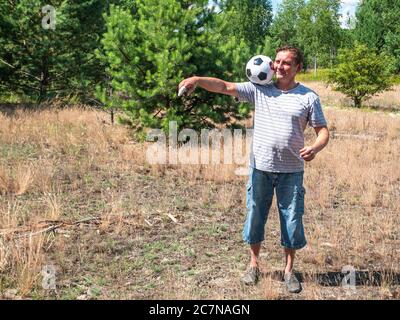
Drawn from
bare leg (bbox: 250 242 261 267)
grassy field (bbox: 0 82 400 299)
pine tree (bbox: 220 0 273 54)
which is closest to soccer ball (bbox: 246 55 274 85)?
bare leg (bbox: 250 242 261 267)

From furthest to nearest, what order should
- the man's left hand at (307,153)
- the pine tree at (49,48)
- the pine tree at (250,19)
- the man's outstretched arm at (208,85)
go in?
the pine tree at (250,19) < the pine tree at (49,48) < the man's outstretched arm at (208,85) < the man's left hand at (307,153)

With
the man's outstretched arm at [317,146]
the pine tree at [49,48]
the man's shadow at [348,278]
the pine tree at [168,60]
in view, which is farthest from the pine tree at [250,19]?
the man's outstretched arm at [317,146]

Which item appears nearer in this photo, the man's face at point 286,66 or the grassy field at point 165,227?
the man's face at point 286,66

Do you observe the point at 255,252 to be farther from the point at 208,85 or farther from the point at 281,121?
the point at 208,85

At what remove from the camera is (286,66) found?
317 centimetres

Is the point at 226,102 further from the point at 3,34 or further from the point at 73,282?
the point at 3,34

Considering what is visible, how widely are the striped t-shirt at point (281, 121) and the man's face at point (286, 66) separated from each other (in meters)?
0.10

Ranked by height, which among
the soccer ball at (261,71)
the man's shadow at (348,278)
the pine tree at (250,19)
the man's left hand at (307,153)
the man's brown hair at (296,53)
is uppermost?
the pine tree at (250,19)

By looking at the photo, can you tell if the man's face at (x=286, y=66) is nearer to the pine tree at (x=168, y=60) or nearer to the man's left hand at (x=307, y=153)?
the man's left hand at (x=307, y=153)

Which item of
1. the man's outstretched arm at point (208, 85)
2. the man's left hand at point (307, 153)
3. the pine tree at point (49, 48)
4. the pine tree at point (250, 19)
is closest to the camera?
the man's left hand at point (307, 153)

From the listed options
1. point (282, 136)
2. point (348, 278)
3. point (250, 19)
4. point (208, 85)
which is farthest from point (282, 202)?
point (250, 19)

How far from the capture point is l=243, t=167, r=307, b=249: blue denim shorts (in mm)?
3266

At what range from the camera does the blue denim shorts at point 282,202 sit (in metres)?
3.27
